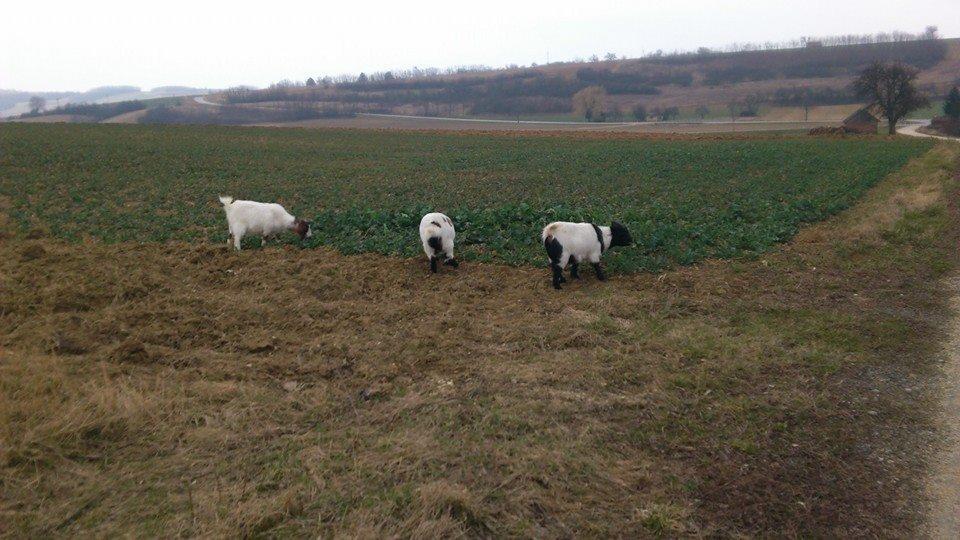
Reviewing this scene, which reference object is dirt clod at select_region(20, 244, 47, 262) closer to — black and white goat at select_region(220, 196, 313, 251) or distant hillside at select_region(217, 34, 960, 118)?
black and white goat at select_region(220, 196, 313, 251)

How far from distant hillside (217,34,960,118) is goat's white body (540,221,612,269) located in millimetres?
108671

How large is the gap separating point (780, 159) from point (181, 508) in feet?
117

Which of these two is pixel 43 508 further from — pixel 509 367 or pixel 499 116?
pixel 499 116

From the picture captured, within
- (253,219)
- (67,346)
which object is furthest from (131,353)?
(253,219)

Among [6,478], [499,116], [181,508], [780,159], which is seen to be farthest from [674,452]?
[499,116]

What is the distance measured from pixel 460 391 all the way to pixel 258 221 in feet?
29.3

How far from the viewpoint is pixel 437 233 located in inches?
440

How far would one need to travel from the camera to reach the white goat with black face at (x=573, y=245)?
34.2ft

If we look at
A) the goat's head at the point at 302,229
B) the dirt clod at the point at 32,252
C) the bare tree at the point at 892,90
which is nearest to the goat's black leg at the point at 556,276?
the goat's head at the point at 302,229

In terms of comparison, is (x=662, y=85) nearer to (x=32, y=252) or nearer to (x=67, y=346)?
(x=32, y=252)

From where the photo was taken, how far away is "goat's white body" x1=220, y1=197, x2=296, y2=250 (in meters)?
13.5

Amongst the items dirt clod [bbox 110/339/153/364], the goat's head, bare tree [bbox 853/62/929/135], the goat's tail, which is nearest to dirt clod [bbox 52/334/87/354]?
dirt clod [bbox 110/339/153/364]

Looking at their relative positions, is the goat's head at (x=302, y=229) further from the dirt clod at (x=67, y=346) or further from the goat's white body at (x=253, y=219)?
the dirt clod at (x=67, y=346)

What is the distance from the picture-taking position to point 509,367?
24.3 ft
